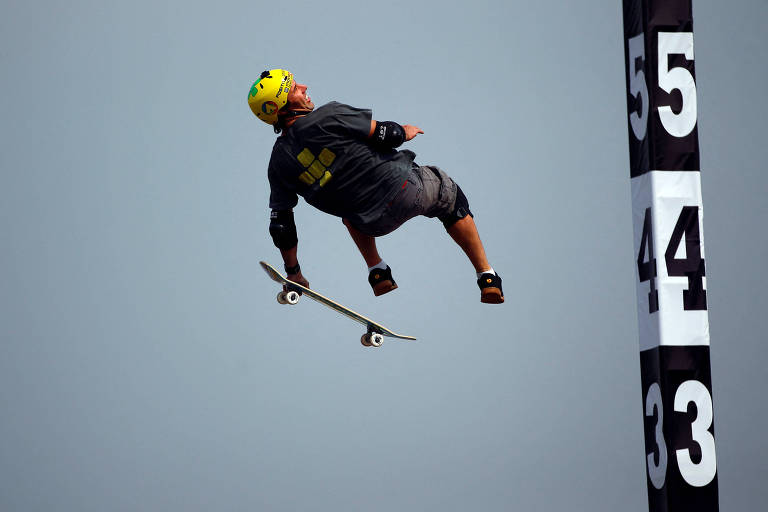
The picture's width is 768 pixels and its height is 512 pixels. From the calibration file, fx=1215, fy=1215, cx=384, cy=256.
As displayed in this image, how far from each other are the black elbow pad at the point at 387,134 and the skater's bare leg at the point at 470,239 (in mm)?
744

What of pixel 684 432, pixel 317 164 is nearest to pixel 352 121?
pixel 317 164

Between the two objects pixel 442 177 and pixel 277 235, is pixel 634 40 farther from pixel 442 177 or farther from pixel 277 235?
pixel 277 235

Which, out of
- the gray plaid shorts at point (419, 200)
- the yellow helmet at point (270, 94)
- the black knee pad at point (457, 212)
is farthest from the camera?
the black knee pad at point (457, 212)

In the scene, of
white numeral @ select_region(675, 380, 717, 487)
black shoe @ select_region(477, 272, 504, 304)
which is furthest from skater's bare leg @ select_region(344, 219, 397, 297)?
white numeral @ select_region(675, 380, 717, 487)

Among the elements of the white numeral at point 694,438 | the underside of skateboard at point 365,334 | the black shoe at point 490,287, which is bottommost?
the white numeral at point 694,438

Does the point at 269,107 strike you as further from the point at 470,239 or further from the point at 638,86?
the point at 638,86

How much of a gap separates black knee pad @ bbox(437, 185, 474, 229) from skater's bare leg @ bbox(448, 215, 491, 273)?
0.03 metres

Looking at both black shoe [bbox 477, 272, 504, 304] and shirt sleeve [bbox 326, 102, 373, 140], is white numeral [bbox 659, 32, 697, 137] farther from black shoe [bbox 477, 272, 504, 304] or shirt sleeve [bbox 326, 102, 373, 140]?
shirt sleeve [bbox 326, 102, 373, 140]

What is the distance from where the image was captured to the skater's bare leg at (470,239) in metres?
7.37

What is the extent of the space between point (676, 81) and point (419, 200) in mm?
1703

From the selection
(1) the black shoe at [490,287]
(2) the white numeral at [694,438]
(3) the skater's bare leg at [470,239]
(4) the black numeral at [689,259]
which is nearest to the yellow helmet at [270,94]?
(3) the skater's bare leg at [470,239]

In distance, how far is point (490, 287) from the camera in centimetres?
736

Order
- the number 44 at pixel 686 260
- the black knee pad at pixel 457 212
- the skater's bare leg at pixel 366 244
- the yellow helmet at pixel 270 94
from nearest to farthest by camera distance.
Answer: the yellow helmet at pixel 270 94 → the number 44 at pixel 686 260 → the black knee pad at pixel 457 212 → the skater's bare leg at pixel 366 244

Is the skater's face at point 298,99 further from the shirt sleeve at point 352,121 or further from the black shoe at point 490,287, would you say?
the black shoe at point 490,287
